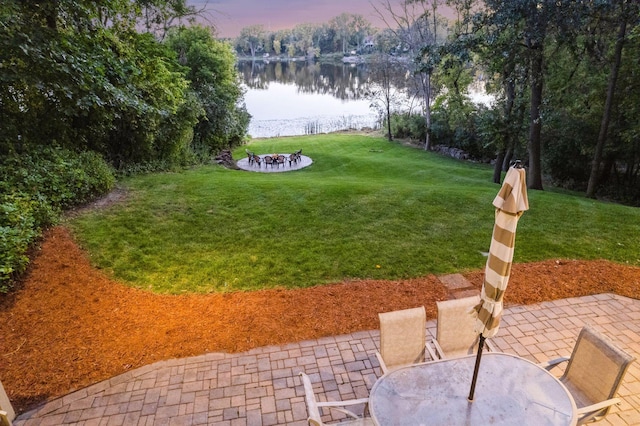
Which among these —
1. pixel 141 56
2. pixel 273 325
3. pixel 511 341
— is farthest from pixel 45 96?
pixel 511 341

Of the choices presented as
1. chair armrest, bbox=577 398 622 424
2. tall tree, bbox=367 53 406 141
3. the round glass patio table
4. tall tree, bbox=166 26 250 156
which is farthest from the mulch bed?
tall tree, bbox=367 53 406 141

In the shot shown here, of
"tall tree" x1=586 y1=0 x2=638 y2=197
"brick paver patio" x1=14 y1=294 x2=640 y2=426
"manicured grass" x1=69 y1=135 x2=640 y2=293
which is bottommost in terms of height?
"brick paver patio" x1=14 y1=294 x2=640 y2=426

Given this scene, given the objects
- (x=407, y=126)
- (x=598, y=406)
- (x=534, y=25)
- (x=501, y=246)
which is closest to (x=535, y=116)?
(x=534, y=25)

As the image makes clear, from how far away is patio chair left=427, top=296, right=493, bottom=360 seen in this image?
408 cm

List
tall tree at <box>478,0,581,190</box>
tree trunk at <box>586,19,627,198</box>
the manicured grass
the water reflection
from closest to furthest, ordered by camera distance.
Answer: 1. the manicured grass
2. tall tree at <box>478,0,581,190</box>
3. tree trunk at <box>586,19,627,198</box>
4. the water reflection

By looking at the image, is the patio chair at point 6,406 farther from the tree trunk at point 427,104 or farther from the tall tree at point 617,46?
the tree trunk at point 427,104

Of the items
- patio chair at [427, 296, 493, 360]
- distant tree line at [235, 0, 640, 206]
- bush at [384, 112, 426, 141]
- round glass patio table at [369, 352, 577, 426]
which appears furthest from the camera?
bush at [384, 112, 426, 141]

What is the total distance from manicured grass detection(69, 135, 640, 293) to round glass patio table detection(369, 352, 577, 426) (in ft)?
11.1

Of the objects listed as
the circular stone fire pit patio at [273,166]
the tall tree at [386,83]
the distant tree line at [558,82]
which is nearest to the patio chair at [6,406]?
the distant tree line at [558,82]

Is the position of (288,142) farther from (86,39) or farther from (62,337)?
(62,337)

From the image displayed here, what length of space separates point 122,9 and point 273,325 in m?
10.1

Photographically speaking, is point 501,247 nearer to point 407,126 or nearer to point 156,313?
point 156,313

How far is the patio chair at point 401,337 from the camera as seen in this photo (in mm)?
3814

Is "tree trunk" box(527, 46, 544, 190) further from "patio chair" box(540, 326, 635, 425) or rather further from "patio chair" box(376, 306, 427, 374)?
"patio chair" box(376, 306, 427, 374)
